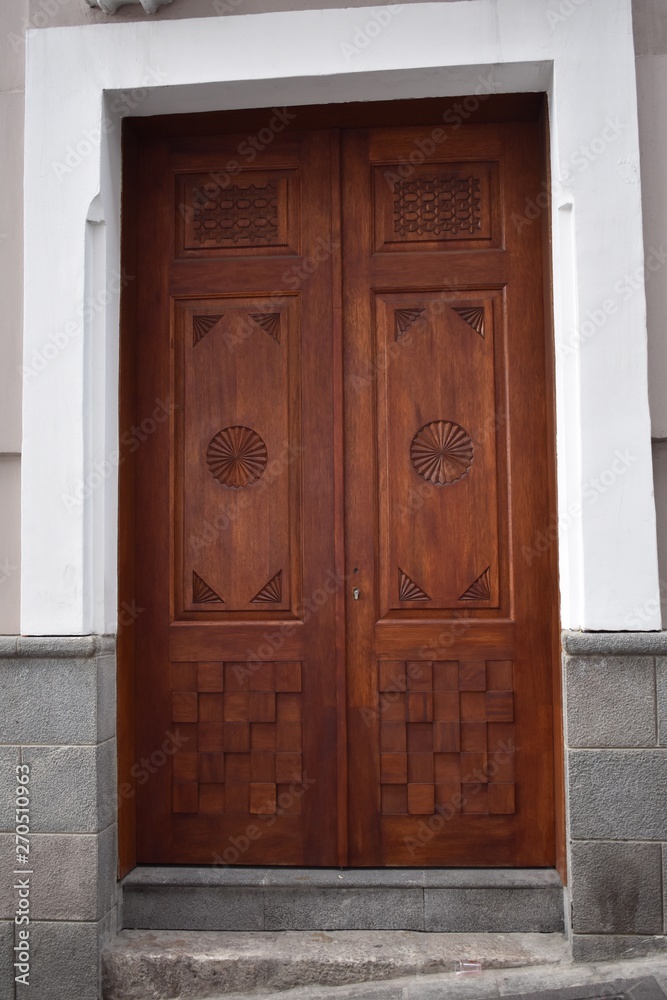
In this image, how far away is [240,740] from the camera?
13.0ft

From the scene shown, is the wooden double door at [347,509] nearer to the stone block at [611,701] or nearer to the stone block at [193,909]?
the stone block at [193,909]

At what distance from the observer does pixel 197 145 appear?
4152 millimetres

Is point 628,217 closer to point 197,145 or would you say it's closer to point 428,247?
point 428,247

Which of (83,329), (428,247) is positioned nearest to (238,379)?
(83,329)

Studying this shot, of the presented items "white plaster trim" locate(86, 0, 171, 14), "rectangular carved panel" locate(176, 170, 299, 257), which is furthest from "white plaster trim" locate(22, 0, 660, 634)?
"rectangular carved panel" locate(176, 170, 299, 257)

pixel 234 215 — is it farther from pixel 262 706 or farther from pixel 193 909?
pixel 193 909

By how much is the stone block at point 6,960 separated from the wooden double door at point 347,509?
0.62 metres

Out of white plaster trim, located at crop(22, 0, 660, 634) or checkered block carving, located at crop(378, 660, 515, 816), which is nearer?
white plaster trim, located at crop(22, 0, 660, 634)

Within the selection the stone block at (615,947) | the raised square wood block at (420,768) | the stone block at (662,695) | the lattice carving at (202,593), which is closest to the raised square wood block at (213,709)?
the lattice carving at (202,593)

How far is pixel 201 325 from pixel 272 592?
1236mm

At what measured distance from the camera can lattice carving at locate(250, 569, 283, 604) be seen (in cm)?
399

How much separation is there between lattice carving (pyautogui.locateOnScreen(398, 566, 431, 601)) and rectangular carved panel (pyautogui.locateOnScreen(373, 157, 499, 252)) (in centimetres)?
145

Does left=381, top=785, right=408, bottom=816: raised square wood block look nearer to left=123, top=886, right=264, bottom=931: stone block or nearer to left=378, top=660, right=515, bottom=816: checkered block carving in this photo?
left=378, top=660, right=515, bottom=816: checkered block carving

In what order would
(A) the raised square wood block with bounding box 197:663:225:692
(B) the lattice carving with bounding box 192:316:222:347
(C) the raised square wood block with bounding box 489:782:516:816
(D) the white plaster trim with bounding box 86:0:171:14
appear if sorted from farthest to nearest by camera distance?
1. (B) the lattice carving with bounding box 192:316:222:347
2. (A) the raised square wood block with bounding box 197:663:225:692
3. (C) the raised square wood block with bounding box 489:782:516:816
4. (D) the white plaster trim with bounding box 86:0:171:14
